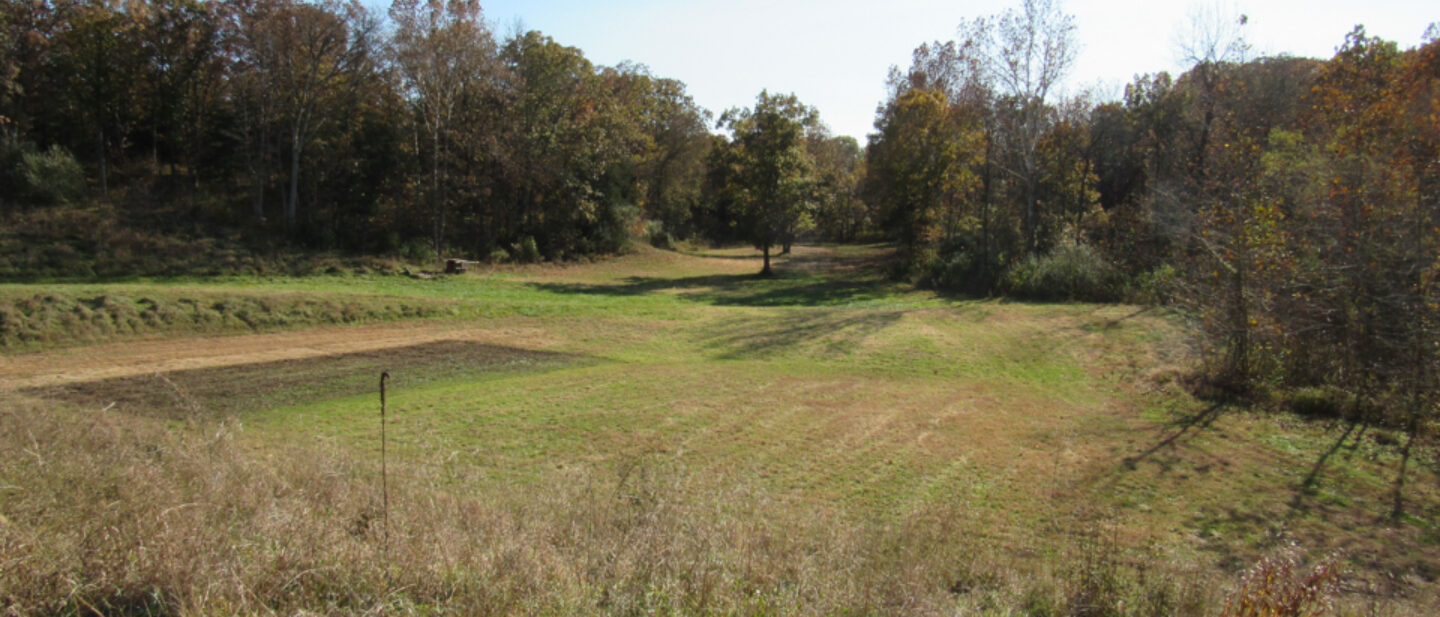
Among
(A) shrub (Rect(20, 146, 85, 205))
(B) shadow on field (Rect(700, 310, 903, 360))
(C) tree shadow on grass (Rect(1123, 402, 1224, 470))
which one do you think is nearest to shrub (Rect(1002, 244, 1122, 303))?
(B) shadow on field (Rect(700, 310, 903, 360))

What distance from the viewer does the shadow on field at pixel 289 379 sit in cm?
1111

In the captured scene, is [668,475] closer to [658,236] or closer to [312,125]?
[312,125]

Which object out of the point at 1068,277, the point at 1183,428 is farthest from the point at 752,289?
the point at 1183,428

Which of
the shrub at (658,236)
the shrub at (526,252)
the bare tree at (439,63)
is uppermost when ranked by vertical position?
the bare tree at (439,63)

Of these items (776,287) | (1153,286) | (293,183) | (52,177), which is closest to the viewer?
(1153,286)

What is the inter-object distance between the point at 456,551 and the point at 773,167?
3506cm

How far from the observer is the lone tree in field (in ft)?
124

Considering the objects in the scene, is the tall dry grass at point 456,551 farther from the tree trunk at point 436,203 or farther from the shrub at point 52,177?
the tree trunk at point 436,203

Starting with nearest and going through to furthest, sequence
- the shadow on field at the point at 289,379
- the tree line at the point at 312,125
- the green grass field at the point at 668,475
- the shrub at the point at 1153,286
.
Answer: the green grass field at the point at 668,475 < the shadow on field at the point at 289,379 < the shrub at the point at 1153,286 < the tree line at the point at 312,125

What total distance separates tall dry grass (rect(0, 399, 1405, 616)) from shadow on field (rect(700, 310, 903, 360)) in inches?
441

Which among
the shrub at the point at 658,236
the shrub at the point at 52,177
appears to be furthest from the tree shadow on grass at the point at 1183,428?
the shrub at the point at 658,236

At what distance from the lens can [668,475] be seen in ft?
27.4

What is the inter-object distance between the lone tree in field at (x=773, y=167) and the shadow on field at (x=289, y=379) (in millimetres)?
23106

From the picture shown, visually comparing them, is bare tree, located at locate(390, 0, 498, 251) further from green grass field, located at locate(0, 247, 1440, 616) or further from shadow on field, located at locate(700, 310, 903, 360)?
shadow on field, located at locate(700, 310, 903, 360)
